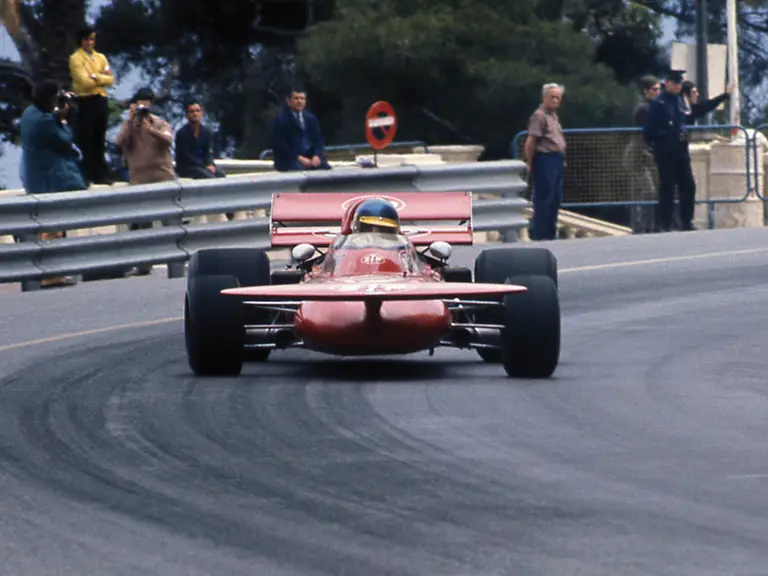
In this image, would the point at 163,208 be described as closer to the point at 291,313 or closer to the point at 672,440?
the point at 291,313

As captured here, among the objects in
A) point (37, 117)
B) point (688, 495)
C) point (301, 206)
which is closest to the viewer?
point (688, 495)

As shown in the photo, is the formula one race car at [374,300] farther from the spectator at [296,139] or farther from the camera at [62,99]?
the spectator at [296,139]

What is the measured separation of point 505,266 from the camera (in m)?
13.1

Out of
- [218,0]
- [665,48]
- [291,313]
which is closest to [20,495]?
[291,313]

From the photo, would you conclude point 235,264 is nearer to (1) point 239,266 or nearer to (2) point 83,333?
(1) point 239,266

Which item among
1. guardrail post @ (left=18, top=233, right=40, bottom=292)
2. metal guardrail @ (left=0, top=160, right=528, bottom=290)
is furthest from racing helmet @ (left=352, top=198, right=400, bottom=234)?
guardrail post @ (left=18, top=233, right=40, bottom=292)

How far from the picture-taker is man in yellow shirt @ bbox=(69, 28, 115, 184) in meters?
20.3

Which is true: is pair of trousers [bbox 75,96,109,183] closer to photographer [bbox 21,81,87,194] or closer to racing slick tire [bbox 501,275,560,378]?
photographer [bbox 21,81,87,194]

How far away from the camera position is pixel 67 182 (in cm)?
1962

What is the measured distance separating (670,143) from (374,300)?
13293mm

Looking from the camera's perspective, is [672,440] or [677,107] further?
[677,107]

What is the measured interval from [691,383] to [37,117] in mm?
8826

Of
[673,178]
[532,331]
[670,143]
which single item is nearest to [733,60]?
[673,178]

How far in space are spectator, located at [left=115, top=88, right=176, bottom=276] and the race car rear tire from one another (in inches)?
310
